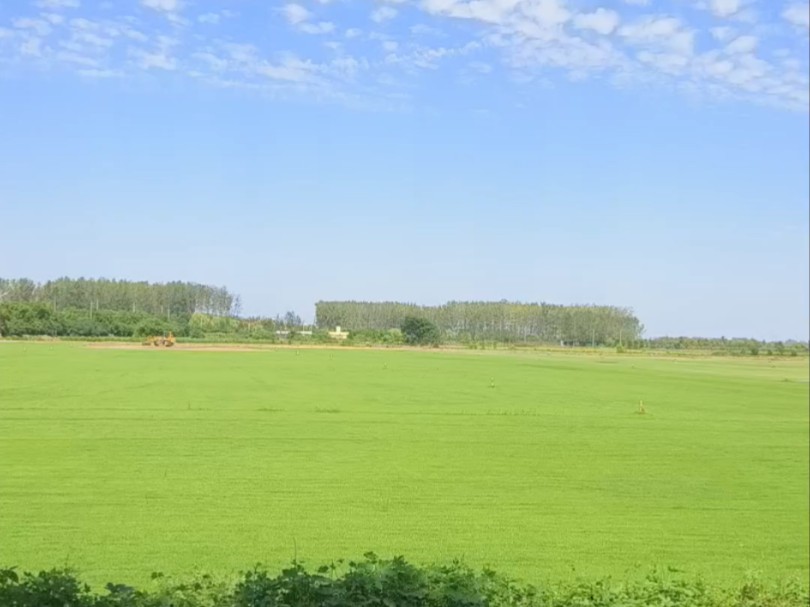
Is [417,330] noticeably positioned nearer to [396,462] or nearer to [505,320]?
[505,320]

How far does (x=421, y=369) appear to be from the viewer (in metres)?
8.59

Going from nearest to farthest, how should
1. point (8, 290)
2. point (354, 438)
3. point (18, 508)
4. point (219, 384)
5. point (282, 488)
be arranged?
point (18, 508)
point (8, 290)
point (282, 488)
point (219, 384)
point (354, 438)

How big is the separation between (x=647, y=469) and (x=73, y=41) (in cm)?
650

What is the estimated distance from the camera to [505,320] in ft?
22.1

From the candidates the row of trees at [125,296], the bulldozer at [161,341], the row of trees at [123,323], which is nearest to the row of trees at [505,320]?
the row of trees at [123,323]

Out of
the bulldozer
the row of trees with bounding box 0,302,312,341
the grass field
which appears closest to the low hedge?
the grass field

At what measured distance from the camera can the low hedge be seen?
350cm

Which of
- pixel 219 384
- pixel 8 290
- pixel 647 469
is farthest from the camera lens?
pixel 647 469

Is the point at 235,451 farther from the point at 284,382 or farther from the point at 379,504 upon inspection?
the point at 284,382

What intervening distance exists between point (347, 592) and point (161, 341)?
8.92 feet

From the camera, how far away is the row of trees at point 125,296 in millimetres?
4859

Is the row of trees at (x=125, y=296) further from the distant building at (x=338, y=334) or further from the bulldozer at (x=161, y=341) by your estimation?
the distant building at (x=338, y=334)

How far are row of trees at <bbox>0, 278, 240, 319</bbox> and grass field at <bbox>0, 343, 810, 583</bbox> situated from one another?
1.07ft

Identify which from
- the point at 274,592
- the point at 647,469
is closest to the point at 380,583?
the point at 274,592
